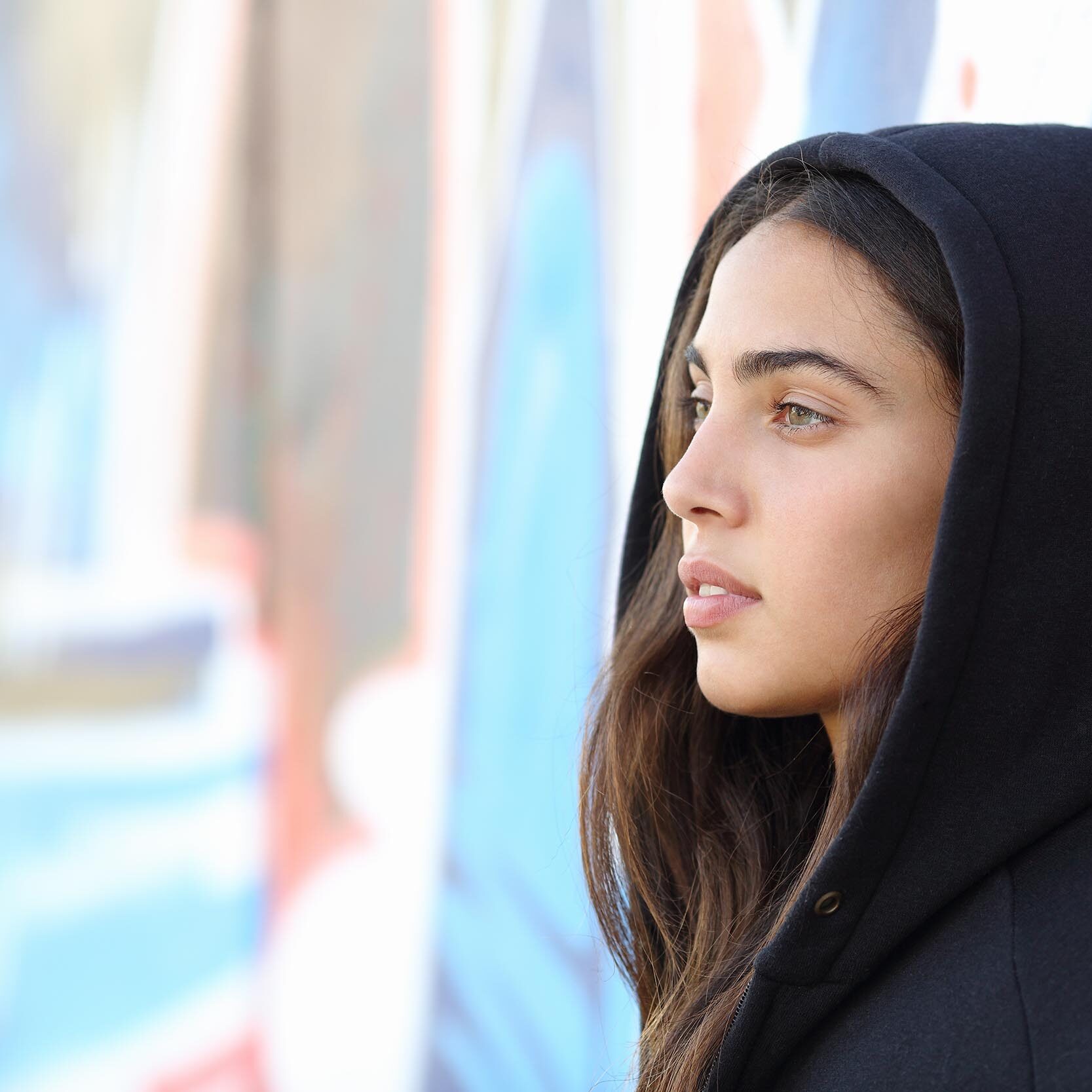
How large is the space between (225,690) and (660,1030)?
2.28m

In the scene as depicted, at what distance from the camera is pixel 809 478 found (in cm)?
122

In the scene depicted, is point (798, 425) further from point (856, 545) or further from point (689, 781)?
point (689, 781)

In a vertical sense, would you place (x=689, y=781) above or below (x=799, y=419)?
below

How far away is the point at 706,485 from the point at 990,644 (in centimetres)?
35

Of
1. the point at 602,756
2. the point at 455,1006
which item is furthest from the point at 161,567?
the point at 602,756

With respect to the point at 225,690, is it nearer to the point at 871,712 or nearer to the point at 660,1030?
the point at 660,1030

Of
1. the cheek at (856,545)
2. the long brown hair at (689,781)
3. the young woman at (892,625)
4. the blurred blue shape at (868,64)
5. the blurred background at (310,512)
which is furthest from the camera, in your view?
the blurred background at (310,512)

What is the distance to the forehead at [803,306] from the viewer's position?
1224mm

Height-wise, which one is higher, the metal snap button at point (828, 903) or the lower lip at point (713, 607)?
the lower lip at point (713, 607)

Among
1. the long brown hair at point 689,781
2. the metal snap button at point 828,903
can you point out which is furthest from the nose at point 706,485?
the metal snap button at point 828,903

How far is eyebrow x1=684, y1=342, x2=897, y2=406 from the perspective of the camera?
3.99 feet

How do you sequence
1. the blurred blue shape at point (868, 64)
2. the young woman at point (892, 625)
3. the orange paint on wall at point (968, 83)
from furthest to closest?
the blurred blue shape at point (868, 64)
the orange paint on wall at point (968, 83)
the young woman at point (892, 625)

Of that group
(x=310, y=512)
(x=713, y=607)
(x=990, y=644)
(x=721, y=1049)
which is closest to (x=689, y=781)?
(x=713, y=607)

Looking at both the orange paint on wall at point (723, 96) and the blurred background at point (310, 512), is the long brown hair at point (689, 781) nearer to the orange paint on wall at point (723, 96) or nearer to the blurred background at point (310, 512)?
the orange paint on wall at point (723, 96)
